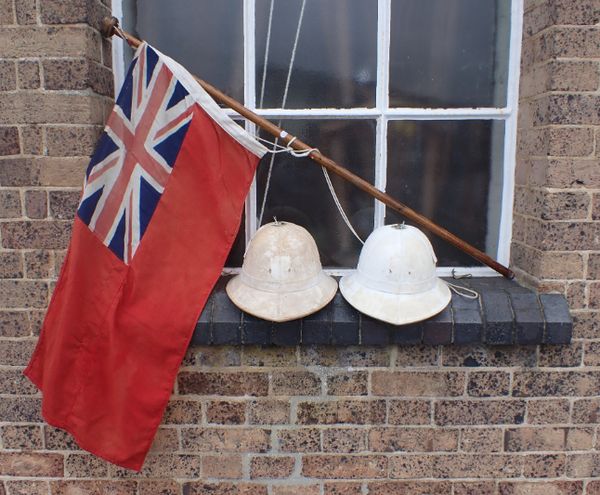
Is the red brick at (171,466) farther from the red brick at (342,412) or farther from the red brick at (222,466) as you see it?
the red brick at (342,412)

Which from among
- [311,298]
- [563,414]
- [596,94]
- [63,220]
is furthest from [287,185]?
[563,414]

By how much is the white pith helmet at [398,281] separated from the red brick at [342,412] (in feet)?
1.41

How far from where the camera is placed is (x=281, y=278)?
2016 millimetres

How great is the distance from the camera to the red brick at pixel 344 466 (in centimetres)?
224

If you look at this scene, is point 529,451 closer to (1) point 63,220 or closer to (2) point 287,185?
(2) point 287,185

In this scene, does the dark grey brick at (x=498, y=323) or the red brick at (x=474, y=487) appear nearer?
the dark grey brick at (x=498, y=323)

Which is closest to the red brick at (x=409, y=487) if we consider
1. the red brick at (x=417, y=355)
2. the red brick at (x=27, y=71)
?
the red brick at (x=417, y=355)

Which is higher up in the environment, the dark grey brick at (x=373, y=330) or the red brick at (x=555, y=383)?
the dark grey brick at (x=373, y=330)

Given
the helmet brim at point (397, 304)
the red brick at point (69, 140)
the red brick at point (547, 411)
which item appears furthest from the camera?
the red brick at point (547, 411)

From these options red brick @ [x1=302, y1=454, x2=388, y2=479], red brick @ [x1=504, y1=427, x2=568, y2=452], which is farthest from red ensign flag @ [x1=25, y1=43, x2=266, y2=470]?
red brick @ [x1=504, y1=427, x2=568, y2=452]

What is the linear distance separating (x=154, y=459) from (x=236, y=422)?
14.5 inches

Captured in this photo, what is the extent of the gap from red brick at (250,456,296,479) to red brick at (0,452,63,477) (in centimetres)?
80

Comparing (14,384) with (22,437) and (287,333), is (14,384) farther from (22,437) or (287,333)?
(287,333)

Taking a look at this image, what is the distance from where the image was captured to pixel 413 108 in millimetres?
2289
